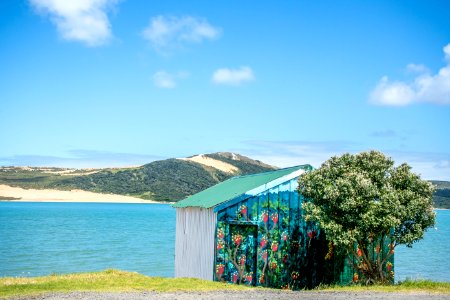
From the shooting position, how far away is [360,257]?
73.8 feet

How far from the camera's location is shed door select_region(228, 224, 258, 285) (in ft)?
70.3

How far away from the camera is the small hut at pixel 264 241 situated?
2139cm

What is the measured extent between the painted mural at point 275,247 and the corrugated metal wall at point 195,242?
0.60 m

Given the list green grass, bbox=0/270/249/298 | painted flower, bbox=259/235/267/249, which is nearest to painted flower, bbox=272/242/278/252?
painted flower, bbox=259/235/267/249

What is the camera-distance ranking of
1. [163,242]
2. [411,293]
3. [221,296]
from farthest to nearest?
[163,242] → [411,293] → [221,296]

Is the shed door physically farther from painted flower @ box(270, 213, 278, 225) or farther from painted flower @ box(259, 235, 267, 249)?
painted flower @ box(270, 213, 278, 225)

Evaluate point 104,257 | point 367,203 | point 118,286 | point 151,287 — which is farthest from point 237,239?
point 104,257

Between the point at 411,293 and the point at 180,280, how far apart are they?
28.0ft

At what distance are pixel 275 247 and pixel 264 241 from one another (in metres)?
0.59

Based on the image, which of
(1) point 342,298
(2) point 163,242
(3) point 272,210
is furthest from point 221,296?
(2) point 163,242

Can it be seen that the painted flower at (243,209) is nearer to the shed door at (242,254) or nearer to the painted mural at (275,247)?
the painted mural at (275,247)

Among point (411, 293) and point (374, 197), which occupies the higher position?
point (374, 197)

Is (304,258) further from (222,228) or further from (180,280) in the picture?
(180,280)

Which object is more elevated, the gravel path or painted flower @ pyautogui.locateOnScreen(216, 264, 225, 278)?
painted flower @ pyautogui.locateOnScreen(216, 264, 225, 278)
